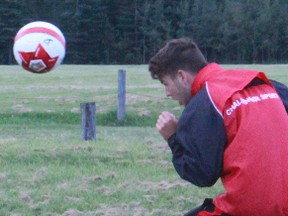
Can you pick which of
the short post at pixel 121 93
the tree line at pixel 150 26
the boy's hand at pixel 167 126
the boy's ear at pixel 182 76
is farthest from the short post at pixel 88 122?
the tree line at pixel 150 26

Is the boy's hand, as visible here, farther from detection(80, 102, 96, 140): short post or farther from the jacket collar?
detection(80, 102, 96, 140): short post

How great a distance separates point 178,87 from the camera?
3.93m

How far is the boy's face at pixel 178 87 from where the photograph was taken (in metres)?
3.89

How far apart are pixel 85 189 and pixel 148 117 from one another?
36.3ft

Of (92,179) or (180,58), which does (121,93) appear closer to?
(92,179)

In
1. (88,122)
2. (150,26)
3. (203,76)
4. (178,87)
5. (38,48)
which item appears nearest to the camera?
(203,76)

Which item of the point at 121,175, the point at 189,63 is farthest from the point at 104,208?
the point at 189,63

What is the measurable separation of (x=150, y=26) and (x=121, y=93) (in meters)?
49.8

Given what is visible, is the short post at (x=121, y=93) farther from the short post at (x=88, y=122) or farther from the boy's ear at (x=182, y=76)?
the boy's ear at (x=182, y=76)

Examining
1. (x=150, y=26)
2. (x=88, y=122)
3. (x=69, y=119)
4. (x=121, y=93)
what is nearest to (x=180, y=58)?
(x=88, y=122)

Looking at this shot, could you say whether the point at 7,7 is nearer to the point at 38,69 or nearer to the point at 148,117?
the point at 148,117

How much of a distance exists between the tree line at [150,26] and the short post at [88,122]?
166 feet

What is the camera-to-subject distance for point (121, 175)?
906cm

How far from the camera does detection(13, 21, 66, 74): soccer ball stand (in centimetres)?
999
